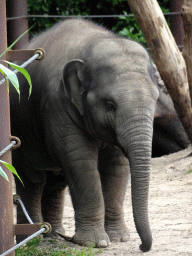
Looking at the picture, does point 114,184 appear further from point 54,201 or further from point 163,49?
point 163,49

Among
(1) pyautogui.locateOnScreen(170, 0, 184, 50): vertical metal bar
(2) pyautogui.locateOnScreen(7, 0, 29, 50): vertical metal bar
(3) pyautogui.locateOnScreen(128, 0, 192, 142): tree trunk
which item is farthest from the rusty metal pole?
(1) pyautogui.locateOnScreen(170, 0, 184, 50): vertical metal bar

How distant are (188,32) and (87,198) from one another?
3129 millimetres

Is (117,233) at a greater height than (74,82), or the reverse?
(74,82)

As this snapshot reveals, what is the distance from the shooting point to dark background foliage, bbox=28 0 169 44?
29.0 ft

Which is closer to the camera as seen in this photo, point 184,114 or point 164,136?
point 184,114

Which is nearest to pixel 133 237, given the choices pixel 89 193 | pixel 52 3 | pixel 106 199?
pixel 106 199

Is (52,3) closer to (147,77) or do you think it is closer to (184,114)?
(184,114)

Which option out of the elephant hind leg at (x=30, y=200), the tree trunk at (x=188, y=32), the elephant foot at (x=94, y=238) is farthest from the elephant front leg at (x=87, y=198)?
the tree trunk at (x=188, y=32)

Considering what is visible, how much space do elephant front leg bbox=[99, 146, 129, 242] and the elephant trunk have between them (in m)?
0.65

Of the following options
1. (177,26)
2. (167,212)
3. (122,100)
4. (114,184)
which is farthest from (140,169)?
(177,26)

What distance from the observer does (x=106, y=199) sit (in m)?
4.03

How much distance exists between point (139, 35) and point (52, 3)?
160 cm

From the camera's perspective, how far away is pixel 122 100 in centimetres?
341

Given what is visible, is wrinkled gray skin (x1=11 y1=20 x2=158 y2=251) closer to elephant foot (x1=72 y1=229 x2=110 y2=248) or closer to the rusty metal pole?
elephant foot (x1=72 y1=229 x2=110 y2=248)
